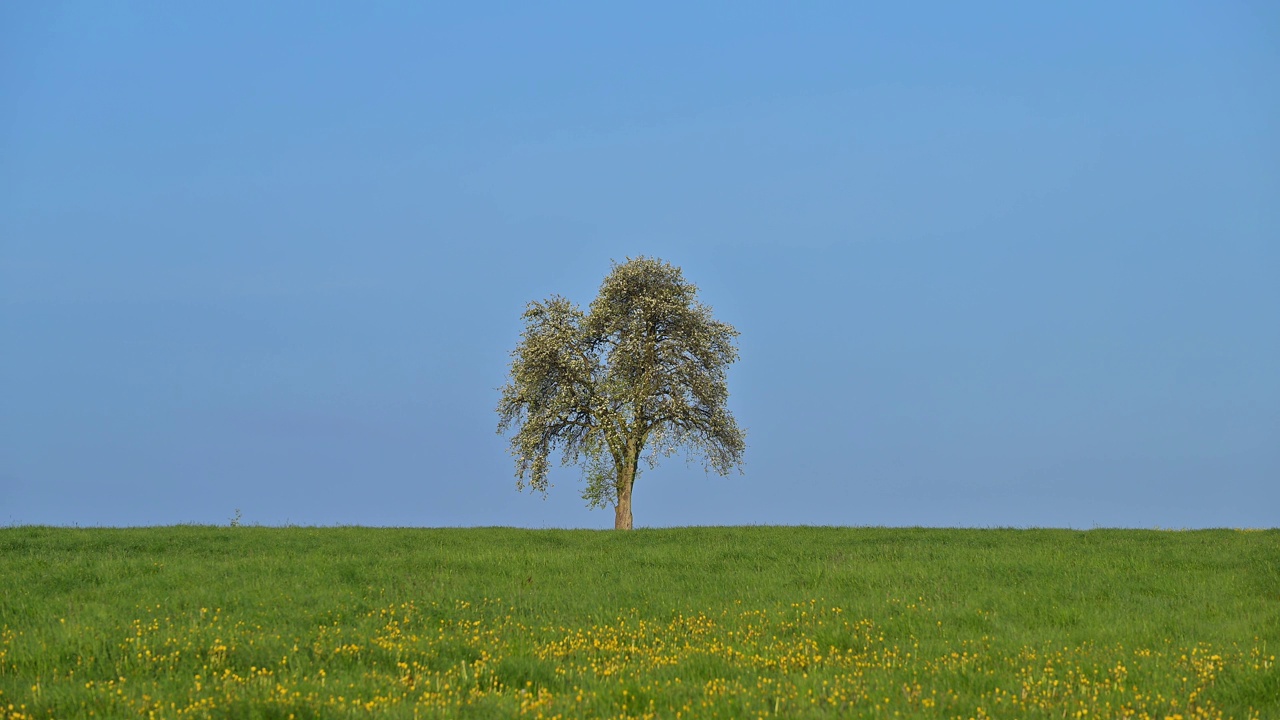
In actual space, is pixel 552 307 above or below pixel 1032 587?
above

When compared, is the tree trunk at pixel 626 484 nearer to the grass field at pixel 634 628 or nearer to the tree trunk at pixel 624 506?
the tree trunk at pixel 624 506

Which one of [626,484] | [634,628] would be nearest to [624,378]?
[626,484]

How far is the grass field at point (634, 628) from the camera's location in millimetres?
11047

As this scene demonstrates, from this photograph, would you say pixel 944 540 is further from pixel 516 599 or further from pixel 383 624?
pixel 383 624

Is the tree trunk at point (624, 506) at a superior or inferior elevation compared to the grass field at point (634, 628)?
superior

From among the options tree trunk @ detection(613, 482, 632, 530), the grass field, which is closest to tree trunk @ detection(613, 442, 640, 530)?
tree trunk @ detection(613, 482, 632, 530)

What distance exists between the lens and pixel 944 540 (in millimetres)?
29422

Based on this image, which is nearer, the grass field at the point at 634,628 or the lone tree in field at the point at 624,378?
the grass field at the point at 634,628

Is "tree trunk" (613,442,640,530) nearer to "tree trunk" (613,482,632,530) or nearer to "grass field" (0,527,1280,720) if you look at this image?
"tree trunk" (613,482,632,530)

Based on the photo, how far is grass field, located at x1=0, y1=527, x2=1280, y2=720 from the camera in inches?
435

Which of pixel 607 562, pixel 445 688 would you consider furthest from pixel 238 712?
pixel 607 562

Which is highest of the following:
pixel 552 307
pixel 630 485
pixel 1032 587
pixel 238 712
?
pixel 552 307

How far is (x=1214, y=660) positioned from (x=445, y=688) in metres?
10.2

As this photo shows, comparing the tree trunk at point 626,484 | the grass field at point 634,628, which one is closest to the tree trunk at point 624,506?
the tree trunk at point 626,484
